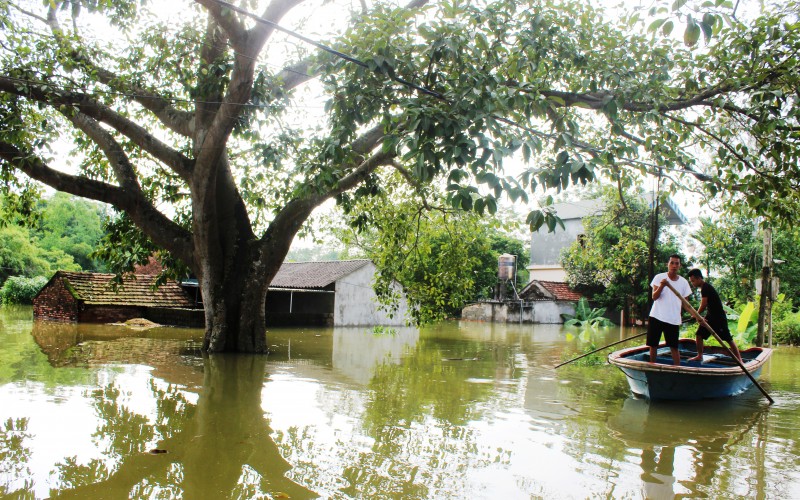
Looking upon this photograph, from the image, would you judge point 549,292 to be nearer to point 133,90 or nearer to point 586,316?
point 586,316

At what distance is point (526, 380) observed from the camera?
34.4ft

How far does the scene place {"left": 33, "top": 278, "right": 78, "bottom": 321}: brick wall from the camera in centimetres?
2038

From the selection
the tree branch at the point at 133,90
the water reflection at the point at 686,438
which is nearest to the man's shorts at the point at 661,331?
the water reflection at the point at 686,438

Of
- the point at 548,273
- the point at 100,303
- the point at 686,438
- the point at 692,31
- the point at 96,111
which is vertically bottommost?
the point at 686,438

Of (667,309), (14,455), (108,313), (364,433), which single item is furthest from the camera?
(108,313)

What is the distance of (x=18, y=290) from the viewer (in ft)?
105

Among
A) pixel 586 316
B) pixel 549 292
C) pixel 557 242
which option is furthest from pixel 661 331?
pixel 557 242

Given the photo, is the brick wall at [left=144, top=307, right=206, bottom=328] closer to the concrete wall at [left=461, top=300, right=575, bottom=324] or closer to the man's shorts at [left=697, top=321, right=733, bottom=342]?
the man's shorts at [left=697, top=321, right=733, bottom=342]

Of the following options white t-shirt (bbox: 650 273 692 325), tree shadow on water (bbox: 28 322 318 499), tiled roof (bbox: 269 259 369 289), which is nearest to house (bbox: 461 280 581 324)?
tiled roof (bbox: 269 259 369 289)

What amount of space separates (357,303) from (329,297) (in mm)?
1351

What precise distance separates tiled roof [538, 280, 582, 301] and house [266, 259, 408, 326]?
986 cm

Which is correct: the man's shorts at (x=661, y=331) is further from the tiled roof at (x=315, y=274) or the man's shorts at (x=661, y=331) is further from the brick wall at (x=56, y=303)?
the brick wall at (x=56, y=303)

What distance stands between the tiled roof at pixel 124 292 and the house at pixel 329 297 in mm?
3593

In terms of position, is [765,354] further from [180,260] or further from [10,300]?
[10,300]
